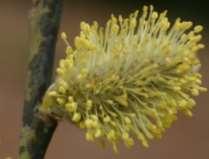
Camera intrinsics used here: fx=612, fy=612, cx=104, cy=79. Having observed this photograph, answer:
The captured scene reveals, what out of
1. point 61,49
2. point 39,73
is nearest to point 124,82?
point 39,73

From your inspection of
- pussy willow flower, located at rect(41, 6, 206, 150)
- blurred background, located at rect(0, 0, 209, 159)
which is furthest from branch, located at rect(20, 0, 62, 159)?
blurred background, located at rect(0, 0, 209, 159)

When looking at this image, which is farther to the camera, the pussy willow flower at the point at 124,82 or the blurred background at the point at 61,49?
the blurred background at the point at 61,49

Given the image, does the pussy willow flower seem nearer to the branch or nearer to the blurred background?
the branch

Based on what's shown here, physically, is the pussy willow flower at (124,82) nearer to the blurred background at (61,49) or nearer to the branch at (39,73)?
the branch at (39,73)

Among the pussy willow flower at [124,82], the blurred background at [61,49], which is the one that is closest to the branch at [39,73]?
the pussy willow flower at [124,82]

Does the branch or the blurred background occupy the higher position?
the blurred background

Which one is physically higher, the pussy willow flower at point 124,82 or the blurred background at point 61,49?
the blurred background at point 61,49
